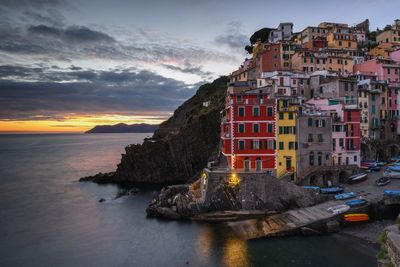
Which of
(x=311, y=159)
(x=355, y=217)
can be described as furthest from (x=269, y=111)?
(x=355, y=217)

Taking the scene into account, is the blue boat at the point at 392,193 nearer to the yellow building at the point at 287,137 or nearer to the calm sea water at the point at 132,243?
the calm sea water at the point at 132,243

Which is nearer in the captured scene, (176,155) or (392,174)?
(392,174)

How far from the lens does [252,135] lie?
55.5 m

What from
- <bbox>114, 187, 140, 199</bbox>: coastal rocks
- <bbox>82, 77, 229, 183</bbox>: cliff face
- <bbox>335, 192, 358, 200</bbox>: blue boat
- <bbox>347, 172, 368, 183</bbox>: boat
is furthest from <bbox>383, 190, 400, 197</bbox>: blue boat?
<bbox>114, 187, 140, 199</bbox>: coastal rocks

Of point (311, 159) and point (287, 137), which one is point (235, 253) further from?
point (311, 159)

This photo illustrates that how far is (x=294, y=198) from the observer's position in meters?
50.4

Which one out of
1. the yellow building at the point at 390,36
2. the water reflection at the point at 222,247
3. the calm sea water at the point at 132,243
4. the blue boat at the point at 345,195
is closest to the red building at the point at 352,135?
the blue boat at the point at 345,195

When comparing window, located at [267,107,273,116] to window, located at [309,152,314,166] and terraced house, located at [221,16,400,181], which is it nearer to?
terraced house, located at [221,16,400,181]

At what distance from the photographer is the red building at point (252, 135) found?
182 feet

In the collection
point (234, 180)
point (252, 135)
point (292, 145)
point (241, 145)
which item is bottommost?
point (234, 180)

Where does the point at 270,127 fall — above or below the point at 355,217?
above

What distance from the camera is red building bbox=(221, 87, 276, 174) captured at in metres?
55.3

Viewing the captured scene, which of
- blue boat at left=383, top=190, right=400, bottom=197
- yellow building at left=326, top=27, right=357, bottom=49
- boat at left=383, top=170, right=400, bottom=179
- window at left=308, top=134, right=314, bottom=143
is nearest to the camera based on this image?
blue boat at left=383, top=190, right=400, bottom=197

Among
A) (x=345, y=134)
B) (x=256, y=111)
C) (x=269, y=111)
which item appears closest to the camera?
(x=269, y=111)
